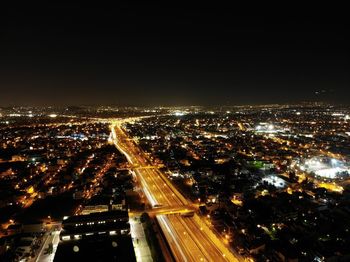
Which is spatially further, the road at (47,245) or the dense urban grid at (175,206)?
the dense urban grid at (175,206)

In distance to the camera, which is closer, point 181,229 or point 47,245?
point 47,245

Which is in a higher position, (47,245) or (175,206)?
(175,206)

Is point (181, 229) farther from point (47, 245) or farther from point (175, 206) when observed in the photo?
point (47, 245)

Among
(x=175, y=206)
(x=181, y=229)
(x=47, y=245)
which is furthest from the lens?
(x=175, y=206)

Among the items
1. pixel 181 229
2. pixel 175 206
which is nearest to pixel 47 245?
pixel 181 229

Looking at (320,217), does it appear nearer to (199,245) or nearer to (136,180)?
(199,245)

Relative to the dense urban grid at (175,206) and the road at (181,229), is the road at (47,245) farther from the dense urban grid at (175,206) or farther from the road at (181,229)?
the road at (181,229)

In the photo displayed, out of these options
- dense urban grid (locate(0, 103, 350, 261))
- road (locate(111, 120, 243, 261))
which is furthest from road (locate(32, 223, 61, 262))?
road (locate(111, 120, 243, 261))

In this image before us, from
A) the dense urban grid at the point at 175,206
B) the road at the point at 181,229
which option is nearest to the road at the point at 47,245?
the dense urban grid at the point at 175,206

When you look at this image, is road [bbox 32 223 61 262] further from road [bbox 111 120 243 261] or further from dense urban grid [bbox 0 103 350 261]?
road [bbox 111 120 243 261]

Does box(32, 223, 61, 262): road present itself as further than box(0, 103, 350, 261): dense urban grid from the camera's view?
No

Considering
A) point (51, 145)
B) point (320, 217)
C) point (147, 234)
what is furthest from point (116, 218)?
point (51, 145)
